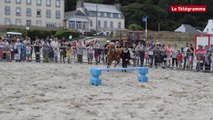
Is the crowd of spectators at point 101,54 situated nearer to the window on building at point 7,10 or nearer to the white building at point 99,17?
the window on building at point 7,10

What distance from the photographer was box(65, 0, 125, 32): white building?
10096 cm

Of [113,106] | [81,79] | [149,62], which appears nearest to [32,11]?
[149,62]

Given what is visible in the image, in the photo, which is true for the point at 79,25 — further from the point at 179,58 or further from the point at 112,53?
the point at 112,53

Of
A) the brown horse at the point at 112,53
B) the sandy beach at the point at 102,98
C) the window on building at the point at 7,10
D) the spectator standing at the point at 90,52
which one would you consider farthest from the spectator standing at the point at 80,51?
the window on building at the point at 7,10

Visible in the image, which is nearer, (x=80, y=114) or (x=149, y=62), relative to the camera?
(x=80, y=114)

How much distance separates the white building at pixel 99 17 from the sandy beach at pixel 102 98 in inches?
3213

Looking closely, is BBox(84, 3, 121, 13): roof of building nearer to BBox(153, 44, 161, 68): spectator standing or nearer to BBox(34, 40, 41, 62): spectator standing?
BBox(34, 40, 41, 62): spectator standing

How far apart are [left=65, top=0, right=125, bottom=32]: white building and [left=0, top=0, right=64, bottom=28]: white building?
520cm

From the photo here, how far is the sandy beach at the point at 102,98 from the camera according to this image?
433 inches

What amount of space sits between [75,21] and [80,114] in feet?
290

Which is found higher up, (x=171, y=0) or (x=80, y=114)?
(x=171, y=0)

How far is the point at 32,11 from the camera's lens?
9250 cm

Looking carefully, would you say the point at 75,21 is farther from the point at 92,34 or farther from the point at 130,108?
the point at 130,108

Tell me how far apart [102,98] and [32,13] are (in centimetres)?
8147
